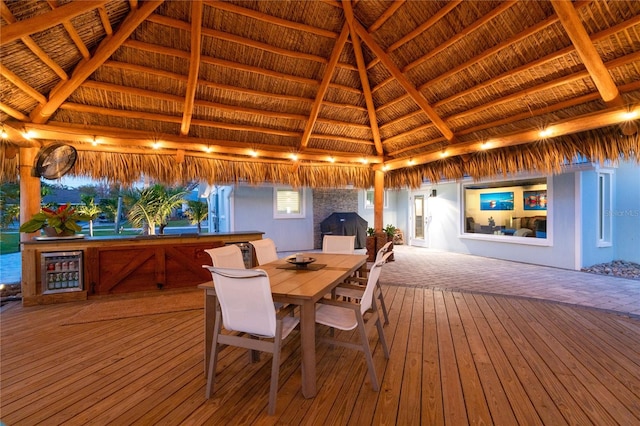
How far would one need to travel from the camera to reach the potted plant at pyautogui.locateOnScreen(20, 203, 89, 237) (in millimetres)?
3980

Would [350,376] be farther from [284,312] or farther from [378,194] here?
[378,194]

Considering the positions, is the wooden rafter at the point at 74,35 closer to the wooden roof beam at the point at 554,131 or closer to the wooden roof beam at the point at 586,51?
the wooden roof beam at the point at 586,51

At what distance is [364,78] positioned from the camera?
15.8ft

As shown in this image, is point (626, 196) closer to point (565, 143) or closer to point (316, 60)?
point (565, 143)

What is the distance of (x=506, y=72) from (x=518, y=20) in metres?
0.63

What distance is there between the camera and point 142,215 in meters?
6.01

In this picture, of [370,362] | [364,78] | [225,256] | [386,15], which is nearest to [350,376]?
[370,362]

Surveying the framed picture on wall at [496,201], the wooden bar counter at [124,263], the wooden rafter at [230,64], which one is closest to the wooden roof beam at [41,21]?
the wooden rafter at [230,64]

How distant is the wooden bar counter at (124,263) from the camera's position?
4.02 metres

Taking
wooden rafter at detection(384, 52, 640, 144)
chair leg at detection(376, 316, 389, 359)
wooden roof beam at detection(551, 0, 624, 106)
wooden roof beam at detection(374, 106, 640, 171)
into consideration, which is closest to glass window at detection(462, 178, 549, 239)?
wooden roof beam at detection(374, 106, 640, 171)

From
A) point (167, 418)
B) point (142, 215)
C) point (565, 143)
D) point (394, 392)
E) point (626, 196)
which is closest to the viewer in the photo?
point (167, 418)

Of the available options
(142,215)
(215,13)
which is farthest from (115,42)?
(142,215)

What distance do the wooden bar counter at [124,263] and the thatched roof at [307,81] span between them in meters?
1.15

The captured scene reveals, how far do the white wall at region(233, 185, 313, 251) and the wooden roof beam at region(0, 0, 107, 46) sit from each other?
247 inches
